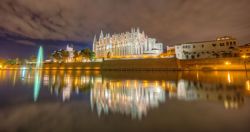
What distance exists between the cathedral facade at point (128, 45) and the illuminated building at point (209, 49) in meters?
20.9

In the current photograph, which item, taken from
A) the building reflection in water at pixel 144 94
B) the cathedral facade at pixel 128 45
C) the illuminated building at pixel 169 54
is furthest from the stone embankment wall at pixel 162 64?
the building reflection in water at pixel 144 94

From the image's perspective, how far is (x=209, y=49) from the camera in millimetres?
57062

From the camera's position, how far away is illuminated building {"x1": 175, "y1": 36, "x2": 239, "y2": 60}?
5333cm

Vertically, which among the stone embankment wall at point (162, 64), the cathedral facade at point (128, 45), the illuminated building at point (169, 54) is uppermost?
the cathedral facade at point (128, 45)

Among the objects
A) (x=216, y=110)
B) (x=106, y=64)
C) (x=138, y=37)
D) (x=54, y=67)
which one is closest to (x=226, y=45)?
(x=138, y=37)

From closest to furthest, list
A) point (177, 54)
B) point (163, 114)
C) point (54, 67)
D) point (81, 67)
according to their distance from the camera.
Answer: point (163, 114)
point (177, 54)
point (81, 67)
point (54, 67)

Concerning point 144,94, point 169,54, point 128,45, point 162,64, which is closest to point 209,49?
point 169,54

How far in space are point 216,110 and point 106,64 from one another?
70248 millimetres

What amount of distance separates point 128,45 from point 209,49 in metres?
45.7

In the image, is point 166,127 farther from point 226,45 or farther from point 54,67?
point 54,67

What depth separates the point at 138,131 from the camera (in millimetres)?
5113

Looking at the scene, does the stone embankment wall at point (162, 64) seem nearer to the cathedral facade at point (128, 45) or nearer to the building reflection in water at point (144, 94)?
the cathedral facade at point (128, 45)

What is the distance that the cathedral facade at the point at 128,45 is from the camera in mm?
86431

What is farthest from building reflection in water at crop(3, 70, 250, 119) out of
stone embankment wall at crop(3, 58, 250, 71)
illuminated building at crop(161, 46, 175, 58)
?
illuminated building at crop(161, 46, 175, 58)
